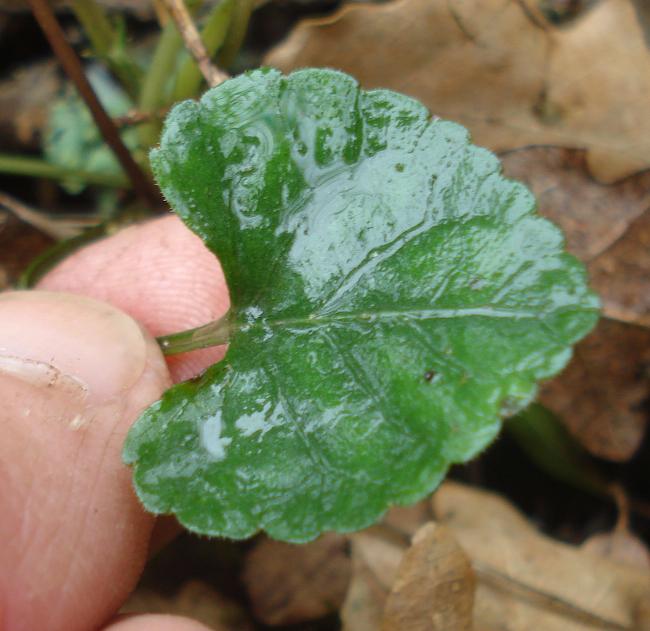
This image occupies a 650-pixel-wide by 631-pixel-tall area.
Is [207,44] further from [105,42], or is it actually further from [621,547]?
[621,547]

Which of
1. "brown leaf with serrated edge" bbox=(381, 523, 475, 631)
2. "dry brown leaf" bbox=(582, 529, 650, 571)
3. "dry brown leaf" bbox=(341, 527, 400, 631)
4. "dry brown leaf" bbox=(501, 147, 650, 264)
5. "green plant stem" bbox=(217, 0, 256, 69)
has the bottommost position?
"dry brown leaf" bbox=(582, 529, 650, 571)

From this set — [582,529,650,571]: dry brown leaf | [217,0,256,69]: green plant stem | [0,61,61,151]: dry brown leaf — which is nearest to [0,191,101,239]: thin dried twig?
[0,61,61,151]: dry brown leaf

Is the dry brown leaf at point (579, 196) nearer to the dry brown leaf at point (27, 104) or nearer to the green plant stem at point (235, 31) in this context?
the green plant stem at point (235, 31)

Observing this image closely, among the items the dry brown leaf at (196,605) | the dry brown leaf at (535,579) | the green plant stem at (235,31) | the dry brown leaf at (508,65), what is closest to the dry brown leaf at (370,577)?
the dry brown leaf at (535,579)

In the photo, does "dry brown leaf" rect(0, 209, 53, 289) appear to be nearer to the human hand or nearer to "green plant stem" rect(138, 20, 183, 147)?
"green plant stem" rect(138, 20, 183, 147)

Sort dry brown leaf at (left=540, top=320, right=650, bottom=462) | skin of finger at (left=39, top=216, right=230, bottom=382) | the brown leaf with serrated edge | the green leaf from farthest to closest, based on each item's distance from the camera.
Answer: dry brown leaf at (left=540, top=320, right=650, bottom=462) → skin of finger at (left=39, top=216, right=230, bottom=382) → the brown leaf with serrated edge → the green leaf

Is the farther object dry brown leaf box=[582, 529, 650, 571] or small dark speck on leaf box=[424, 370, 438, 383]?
dry brown leaf box=[582, 529, 650, 571]

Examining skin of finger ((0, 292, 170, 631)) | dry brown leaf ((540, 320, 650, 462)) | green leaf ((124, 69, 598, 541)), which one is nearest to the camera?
green leaf ((124, 69, 598, 541))
